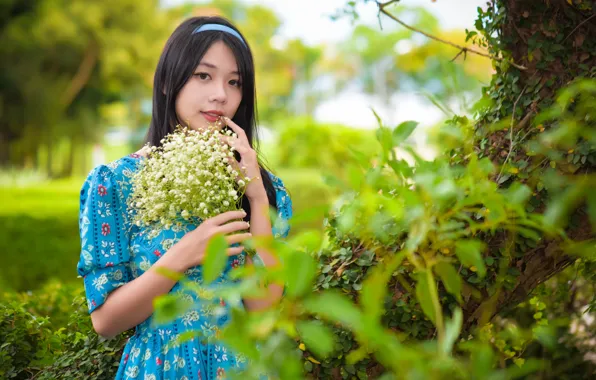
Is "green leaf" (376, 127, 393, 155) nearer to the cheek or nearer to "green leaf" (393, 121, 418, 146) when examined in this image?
"green leaf" (393, 121, 418, 146)

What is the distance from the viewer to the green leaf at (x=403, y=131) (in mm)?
860

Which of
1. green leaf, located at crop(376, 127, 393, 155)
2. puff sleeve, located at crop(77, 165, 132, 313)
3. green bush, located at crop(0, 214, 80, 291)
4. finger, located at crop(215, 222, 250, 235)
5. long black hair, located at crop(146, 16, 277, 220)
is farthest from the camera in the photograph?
green bush, located at crop(0, 214, 80, 291)

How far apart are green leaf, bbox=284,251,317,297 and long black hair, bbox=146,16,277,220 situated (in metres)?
1.37

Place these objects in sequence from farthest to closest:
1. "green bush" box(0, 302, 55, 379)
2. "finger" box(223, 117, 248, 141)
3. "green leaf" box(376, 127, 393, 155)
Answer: "green bush" box(0, 302, 55, 379)
"finger" box(223, 117, 248, 141)
"green leaf" box(376, 127, 393, 155)

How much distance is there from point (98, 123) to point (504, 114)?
22.4m

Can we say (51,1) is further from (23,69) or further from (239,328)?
(239,328)

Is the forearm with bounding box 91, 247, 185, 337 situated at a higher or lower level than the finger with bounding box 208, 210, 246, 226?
lower

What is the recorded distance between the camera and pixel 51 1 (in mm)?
17766

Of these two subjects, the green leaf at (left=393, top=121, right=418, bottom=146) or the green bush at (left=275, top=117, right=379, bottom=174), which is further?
the green bush at (left=275, top=117, right=379, bottom=174)

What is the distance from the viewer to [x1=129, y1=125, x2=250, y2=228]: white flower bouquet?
1.60m

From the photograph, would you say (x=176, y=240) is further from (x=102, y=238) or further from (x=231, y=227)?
(x=231, y=227)

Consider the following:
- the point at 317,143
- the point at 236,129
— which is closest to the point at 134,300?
the point at 236,129

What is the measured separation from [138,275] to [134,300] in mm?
180

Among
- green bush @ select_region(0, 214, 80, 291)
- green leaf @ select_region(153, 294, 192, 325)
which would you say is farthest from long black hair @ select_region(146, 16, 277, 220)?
green bush @ select_region(0, 214, 80, 291)
